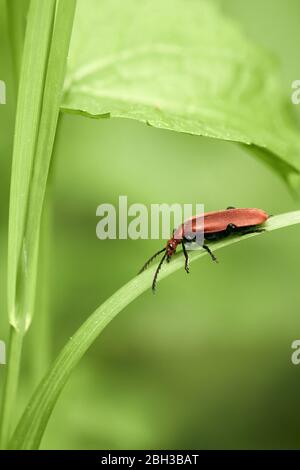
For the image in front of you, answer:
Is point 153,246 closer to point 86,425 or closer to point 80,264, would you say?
point 80,264

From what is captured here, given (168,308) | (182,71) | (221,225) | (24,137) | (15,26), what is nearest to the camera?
(24,137)

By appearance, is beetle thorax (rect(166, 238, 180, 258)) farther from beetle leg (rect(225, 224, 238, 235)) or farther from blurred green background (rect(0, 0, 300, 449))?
blurred green background (rect(0, 0, 300, 449))

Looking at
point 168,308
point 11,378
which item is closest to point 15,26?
point 11,378

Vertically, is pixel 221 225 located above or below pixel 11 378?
above

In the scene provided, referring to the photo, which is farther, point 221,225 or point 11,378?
point 221,225

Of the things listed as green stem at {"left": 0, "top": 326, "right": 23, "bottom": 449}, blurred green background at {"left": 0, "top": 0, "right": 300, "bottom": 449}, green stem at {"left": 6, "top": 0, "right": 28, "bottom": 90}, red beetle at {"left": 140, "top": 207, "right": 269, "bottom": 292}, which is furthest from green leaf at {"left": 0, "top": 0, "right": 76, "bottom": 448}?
blurred green background at {"left": 0, "top": 0, "right": 300, "bottom": 449}

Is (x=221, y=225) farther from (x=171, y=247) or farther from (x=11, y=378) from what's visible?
(x=11, y=378)

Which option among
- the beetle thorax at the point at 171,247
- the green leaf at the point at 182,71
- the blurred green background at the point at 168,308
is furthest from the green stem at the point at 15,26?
the blurred green background at the point at 168,308
